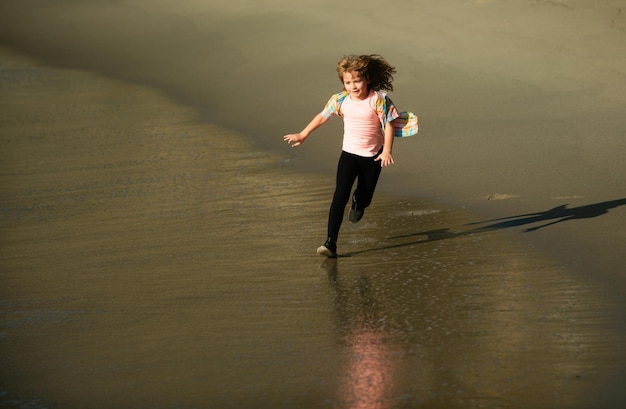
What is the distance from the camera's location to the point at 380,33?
15.0 meters

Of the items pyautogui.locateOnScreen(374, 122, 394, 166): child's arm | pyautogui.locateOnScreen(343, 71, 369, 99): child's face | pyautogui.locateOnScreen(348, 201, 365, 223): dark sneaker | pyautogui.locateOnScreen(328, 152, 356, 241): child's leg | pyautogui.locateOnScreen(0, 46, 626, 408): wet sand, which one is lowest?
pyautogui.locateOnScreen(0, 46, 626, 408): wet sand

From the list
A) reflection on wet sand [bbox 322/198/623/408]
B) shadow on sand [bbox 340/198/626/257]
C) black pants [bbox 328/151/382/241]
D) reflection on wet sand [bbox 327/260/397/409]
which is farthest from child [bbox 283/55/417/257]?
reflection on wet sand [bbox 327/260/397/409]

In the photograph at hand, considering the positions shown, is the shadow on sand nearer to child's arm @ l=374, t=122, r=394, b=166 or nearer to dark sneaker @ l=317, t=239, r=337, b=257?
dark sneaker @ l=317, t=239, r=337, b=257

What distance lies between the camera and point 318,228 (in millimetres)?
7879

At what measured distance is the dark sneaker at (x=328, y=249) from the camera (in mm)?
7109

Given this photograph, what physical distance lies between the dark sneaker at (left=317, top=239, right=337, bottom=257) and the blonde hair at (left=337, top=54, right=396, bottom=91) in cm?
105

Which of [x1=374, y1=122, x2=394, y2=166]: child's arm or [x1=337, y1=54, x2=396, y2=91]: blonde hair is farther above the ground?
[x1=337, y1=54, x2=396, y2=91]: blonde hair

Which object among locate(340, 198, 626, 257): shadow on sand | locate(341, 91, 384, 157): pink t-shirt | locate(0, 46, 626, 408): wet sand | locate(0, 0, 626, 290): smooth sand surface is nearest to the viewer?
locate(0, 46, 626, 408): wet sand

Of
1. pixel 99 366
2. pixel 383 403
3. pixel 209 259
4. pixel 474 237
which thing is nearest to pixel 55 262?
pixel 209 259

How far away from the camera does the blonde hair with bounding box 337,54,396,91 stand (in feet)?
23.4

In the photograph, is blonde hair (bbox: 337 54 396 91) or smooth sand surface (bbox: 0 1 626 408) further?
blonde hair (bbox: 337 54 396 91)

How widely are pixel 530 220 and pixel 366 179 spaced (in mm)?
1205

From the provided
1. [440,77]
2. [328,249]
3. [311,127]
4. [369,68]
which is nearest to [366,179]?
[311,127]

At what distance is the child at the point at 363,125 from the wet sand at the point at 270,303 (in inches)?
12.9
